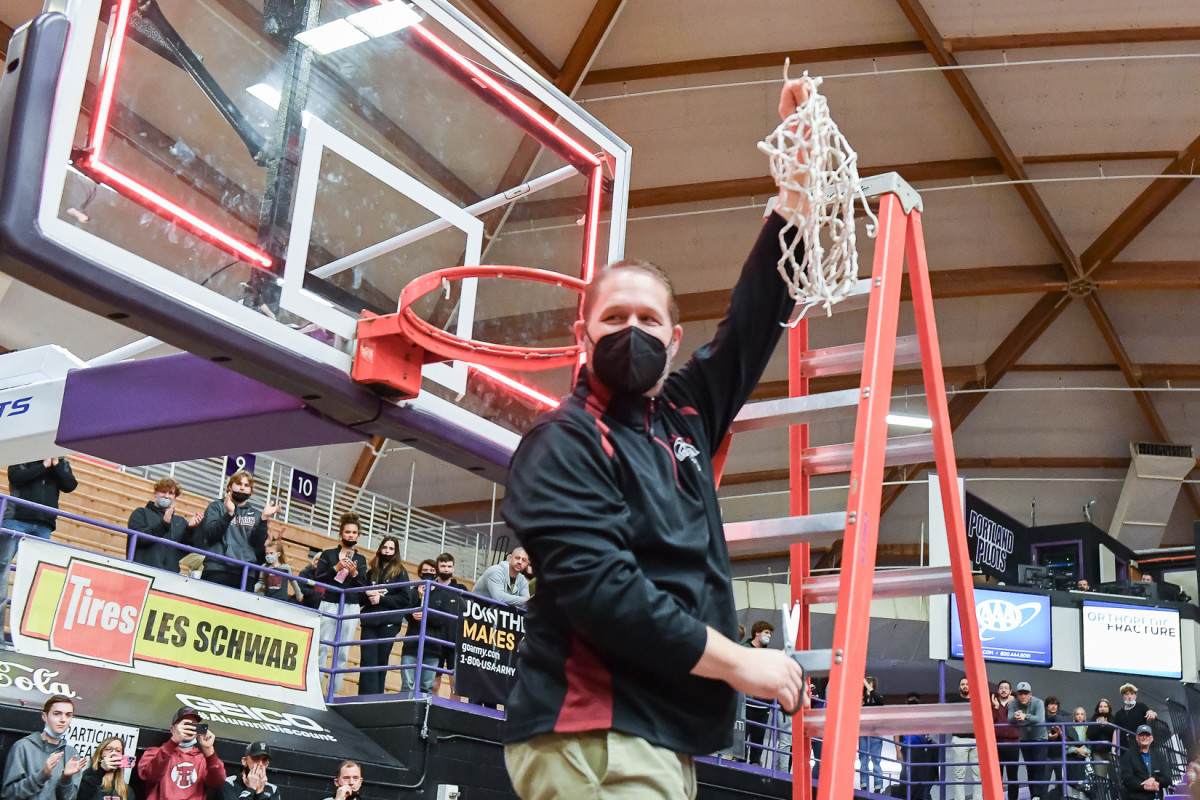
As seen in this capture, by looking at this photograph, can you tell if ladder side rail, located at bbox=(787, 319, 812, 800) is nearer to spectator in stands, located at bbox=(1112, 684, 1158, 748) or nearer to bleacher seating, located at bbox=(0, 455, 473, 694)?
bleacher seating, located at bbox=(0, 455, 473, 694)

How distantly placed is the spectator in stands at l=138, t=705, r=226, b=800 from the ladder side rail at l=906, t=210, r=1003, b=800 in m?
5.65

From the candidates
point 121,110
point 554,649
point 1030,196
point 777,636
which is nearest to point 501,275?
point 121,110

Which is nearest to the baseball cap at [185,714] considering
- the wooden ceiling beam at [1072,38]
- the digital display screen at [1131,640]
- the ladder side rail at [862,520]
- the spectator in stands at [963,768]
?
the ladder side rail at [862,520]

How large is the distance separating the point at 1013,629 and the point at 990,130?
6.72 metres

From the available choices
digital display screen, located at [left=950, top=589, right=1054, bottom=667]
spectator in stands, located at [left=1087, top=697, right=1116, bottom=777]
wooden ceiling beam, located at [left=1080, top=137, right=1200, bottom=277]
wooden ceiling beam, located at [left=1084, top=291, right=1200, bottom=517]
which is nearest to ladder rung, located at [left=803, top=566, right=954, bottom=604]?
spectator in stands, located at [left=1087, top=697, right=1116, bottom=777]

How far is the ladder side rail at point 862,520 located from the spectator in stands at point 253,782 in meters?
6.04

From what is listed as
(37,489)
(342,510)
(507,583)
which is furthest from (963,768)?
(37,489)

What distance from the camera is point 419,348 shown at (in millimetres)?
4062

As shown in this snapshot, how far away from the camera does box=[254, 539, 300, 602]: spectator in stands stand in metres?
10.3

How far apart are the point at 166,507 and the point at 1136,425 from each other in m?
17.3

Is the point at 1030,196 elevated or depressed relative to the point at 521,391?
elevated

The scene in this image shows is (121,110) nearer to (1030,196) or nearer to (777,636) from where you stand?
(1030,196)

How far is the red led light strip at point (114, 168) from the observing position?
10.6 feet

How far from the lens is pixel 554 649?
184 centimetres
